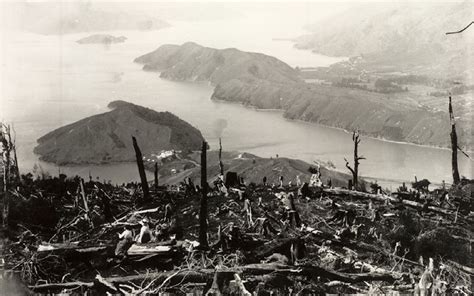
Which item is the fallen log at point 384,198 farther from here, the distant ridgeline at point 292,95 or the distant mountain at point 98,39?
the distant mountain at point 98,39

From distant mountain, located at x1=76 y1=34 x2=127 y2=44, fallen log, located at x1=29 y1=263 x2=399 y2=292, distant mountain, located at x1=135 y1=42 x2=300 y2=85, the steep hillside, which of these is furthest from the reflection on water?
fallen log, located at x1=29 y1=263 x2=399 y2=292

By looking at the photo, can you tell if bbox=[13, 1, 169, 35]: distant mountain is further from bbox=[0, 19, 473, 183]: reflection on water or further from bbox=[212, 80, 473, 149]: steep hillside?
bbox=[212, 80, 473, 149]: steep hillside

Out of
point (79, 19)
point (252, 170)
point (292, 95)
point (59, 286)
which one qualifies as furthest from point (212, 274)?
point (292, 95)

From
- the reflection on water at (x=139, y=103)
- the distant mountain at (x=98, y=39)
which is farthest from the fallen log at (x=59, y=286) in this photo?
the distant mountain at (x=98, y=39)

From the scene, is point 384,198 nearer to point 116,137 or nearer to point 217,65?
point 116,137

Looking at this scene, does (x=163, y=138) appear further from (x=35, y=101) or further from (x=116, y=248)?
(x=116, y=248)
